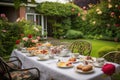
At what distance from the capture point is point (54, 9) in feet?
48.9

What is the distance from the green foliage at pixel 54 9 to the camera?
48.0ft

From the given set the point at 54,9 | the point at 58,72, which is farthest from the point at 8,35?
the point at 54,9

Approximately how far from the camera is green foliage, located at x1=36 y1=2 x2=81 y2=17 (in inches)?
577

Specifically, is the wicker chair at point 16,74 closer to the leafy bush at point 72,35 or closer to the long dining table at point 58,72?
the long dining table at point 58,72

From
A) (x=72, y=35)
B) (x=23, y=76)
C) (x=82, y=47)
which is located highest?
(x=82, y=47)

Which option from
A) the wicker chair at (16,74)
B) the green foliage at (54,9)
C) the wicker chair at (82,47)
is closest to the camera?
the wicker chair at (16,74)

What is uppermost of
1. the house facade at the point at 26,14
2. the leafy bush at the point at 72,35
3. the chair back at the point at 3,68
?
the house facade at the point at 26,14

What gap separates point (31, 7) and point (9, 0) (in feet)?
7.65

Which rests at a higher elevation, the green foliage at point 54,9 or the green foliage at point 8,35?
the green foliage at point 54,9

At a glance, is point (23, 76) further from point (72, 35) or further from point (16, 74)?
point (72, 35)

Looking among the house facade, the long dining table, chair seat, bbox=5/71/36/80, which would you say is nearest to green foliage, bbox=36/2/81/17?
the house facade

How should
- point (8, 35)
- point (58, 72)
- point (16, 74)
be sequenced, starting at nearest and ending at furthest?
point (58, 72) → point (16, 74) → point (8, 35)

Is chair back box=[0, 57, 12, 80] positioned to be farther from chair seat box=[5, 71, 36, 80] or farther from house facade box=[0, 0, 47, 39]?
house facade box=[0, 0, 47, 39]

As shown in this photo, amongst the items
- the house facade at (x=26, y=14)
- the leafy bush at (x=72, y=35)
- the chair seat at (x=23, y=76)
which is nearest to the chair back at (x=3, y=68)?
the chair seat at (x=23, y=76)
